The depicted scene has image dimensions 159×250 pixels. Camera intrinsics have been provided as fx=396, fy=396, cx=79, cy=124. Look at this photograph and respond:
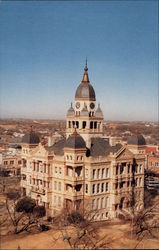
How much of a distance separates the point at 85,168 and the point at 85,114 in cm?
1265

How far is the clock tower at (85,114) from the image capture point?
252 feet

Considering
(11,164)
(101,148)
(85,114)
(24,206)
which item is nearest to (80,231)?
(24,206)

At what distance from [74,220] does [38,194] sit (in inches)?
529

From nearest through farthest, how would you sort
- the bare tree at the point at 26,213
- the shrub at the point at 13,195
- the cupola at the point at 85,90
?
the bare tree at the point at 26,213 → the cupola at the point at 85,90 → the shrub at the point at 13,195

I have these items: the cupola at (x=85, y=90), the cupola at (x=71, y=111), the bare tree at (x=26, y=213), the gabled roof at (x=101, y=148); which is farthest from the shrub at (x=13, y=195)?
the cupola at (x=85, y=90)

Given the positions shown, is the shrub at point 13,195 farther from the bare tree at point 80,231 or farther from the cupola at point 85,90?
the cupola at point 85,90

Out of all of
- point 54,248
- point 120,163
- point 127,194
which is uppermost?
point 120,163

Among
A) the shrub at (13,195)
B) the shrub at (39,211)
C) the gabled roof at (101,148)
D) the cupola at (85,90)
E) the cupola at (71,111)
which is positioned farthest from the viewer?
the shrub at (13,195)

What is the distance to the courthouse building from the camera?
68250mm

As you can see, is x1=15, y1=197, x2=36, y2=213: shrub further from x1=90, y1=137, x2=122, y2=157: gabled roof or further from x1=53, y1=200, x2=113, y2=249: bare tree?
x1=90, y1=137, x2=122, y2=157: gabled roof

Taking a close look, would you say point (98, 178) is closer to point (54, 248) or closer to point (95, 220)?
point (95, 220)

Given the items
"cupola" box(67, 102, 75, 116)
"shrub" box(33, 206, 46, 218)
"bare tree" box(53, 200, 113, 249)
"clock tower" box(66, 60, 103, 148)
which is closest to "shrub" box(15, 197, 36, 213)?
"shrub" box(33, 206, 46, 218)

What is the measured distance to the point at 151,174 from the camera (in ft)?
367

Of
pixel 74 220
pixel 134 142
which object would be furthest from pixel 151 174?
pixel 74 220
